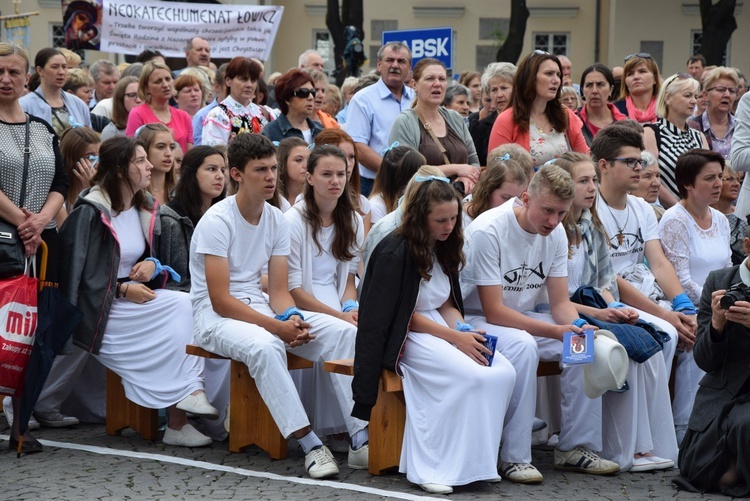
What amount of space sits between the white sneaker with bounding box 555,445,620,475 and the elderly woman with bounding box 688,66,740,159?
4690 millimetres

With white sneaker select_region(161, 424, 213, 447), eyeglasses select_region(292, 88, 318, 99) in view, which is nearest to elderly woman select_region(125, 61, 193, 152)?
eyeglasses select_region(292, 88, 318, 99)

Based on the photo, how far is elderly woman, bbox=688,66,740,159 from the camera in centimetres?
1023

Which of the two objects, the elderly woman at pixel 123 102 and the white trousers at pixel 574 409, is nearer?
the white trousers at pixel 574 409

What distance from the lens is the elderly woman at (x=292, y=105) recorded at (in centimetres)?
914

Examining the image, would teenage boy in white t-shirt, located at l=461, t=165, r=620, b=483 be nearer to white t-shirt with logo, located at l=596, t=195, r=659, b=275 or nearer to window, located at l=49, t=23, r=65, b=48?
white t-shirt with logo, located at l=596, t=195, r=659, b=275

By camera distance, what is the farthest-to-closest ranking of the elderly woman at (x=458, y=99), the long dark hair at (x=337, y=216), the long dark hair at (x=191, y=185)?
the elderly woman at (x=458, y=99) → the long dark hair at (x=191, y=185) → the long dark hair at (x=337, y=216)

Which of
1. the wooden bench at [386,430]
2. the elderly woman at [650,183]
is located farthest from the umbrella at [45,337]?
the elderly woman at [650,183]

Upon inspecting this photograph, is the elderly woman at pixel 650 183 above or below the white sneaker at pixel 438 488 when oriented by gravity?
above

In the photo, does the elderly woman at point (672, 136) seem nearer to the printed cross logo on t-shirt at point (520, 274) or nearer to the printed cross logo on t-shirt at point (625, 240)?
the printed cross logo on t-shirt at point (625, 240)

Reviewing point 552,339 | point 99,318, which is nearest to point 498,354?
point 552,339

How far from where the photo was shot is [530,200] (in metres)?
6.54

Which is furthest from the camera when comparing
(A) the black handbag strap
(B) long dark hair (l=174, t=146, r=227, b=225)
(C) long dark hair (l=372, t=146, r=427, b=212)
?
(B) long dark hair (l=174, t=146, r=227, b=225)

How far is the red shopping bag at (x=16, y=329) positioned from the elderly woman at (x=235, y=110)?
9.57 feet

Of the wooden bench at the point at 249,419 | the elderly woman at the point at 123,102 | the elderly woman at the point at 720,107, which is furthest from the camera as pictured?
the elderly woman at the point at 720,107
